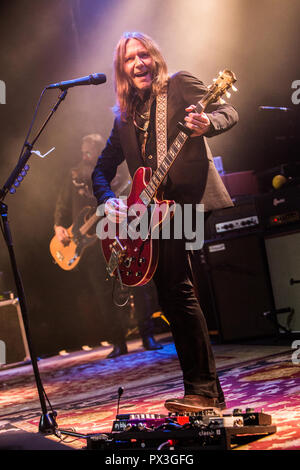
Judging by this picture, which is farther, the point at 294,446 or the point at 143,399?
the point at 143,399

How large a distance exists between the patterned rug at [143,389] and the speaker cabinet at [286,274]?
272 mm

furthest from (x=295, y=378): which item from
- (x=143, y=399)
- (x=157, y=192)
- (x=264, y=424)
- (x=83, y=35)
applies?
(x=83, y=35)

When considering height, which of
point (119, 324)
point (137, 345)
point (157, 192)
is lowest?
point (137, 345)

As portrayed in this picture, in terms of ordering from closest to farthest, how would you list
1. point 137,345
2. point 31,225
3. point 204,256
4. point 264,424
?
point 264,424, point 204,256, point 137,345, point 31,225

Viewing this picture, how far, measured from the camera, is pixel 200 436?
180cm

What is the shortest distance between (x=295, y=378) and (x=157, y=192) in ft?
4.23

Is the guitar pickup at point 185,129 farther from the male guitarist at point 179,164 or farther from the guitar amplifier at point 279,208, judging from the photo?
the guitar amplifier at point 279,208

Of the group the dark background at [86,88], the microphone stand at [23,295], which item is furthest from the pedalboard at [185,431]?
the dark background at [86,88]

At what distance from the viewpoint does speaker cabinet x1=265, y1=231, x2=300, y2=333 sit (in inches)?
168

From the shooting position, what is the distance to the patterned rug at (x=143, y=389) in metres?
2.48

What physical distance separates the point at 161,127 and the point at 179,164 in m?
0.22

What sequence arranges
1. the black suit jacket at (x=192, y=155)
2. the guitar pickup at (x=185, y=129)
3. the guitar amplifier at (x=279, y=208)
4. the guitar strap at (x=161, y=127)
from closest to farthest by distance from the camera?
the guitar pickup at (x=185, y=129), the black suit jacket at (x=192, y=155), the guitar strap at (x=161, y=127), the guitar amplifier at (x=279, y=208)

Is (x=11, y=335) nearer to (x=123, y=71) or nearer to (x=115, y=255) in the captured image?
(x=115, y=255)
